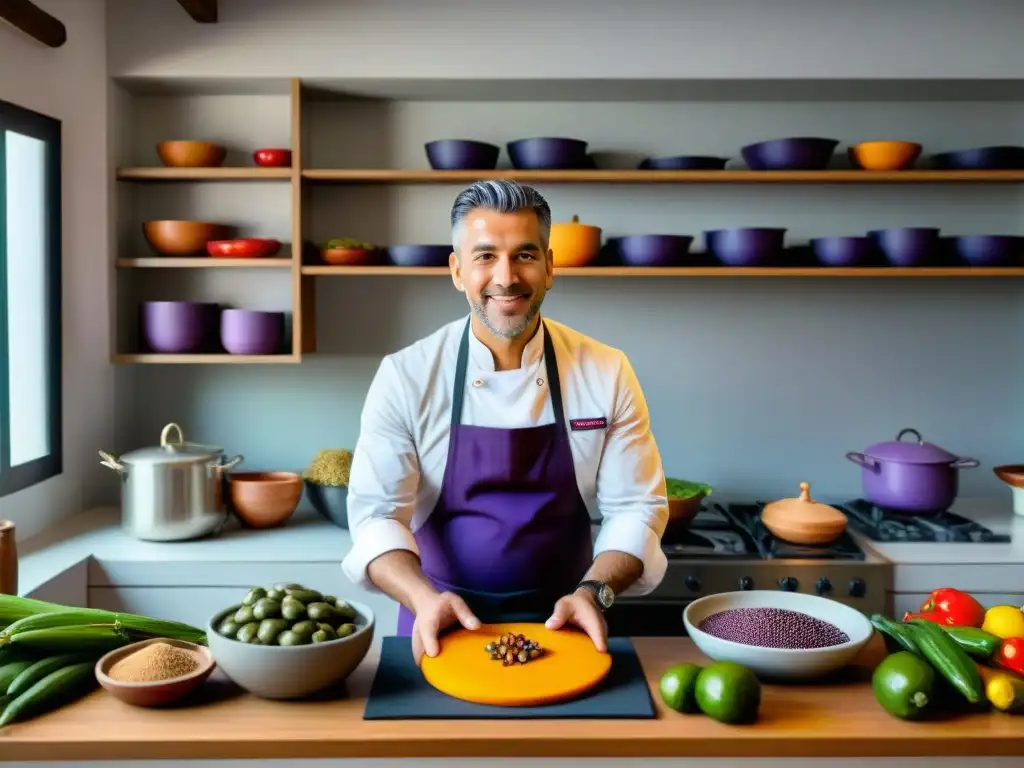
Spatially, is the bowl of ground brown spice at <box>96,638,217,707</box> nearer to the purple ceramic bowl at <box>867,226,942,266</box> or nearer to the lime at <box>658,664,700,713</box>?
the lime at <box>658,664,700,713</box>

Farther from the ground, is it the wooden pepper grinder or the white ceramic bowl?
the wooden pepper grinder

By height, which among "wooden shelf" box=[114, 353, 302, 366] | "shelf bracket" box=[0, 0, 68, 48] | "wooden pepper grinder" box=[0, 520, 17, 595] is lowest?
"wooden pepper grinder" box=[0, 520, 17, 595]

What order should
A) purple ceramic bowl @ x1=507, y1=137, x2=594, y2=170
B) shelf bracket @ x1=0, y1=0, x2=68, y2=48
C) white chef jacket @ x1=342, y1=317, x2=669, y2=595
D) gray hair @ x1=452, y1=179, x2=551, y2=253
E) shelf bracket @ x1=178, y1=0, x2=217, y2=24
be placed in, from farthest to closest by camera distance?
purple ceramic bowl @ x1=507, y1=137, x2=594, y2=170
shelf bracket @ x1=178, y1=0, x2=217, y2=24
shelf bracket @ x1=0, y1=0, x2=68, y2=48
white chef jacket @ x1=342, y1=317, x2=669, y2=595
gray hair @ x1=452, y1=179, x2=551, y2=253

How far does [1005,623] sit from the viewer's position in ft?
5.35

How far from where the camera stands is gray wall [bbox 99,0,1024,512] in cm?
340

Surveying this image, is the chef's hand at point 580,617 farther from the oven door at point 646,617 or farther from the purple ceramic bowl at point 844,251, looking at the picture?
the purple ceramic bowl at point 844,251

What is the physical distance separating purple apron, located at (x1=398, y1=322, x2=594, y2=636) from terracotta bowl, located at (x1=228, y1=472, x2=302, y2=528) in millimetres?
1058

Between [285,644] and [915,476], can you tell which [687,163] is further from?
[285,644]

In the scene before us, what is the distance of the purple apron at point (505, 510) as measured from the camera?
6.91 feet

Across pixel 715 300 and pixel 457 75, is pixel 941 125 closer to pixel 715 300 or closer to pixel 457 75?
pixel 715 300

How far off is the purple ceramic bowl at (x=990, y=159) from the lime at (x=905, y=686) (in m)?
2.27

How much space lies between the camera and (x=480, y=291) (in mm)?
1928

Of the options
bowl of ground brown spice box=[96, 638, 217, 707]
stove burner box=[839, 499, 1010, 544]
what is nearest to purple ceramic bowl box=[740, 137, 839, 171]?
stove burner box=[839, 499, 1010, 544]

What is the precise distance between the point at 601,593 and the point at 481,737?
514 millimetres
